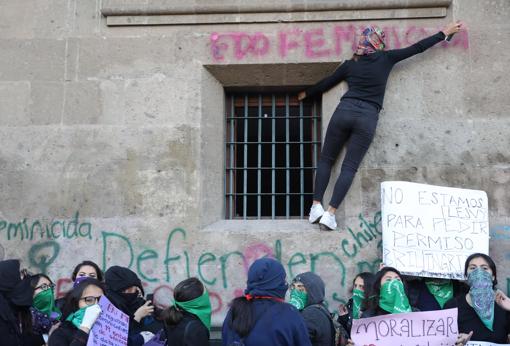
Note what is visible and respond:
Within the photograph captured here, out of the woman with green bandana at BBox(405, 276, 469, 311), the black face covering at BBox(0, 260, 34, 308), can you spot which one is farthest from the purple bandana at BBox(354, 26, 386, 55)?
the black face covering at BBox(0, 260, 34, 308)

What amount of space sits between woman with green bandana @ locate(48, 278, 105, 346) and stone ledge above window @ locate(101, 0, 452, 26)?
3.35m

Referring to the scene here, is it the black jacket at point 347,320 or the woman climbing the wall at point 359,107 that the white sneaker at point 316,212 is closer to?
the woman climbing the wall at point 359,107

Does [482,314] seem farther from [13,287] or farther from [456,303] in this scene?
[13,287]

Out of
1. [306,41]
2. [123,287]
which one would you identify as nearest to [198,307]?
[123,287]

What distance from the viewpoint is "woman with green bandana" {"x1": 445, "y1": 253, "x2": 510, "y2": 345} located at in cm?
471

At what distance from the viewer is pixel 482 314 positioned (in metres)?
4.71

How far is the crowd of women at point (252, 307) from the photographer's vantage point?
362 cm

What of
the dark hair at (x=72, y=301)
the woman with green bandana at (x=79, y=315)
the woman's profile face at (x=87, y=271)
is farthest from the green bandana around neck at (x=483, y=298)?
the woman's profile face at (x=87, y=271)

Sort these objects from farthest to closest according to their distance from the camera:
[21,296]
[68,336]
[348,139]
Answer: [348,139] → [21,296] → [68,336]

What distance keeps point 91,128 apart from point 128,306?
7.12 ft

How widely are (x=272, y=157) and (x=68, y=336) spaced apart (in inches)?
129

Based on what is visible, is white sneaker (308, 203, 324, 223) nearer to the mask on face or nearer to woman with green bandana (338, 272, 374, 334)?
woman with green bandana (338, 272, 374, 334)

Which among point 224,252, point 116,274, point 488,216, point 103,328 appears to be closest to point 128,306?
point 116,274

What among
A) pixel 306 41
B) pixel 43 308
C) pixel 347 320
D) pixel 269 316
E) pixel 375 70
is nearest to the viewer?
pixel 269 316
